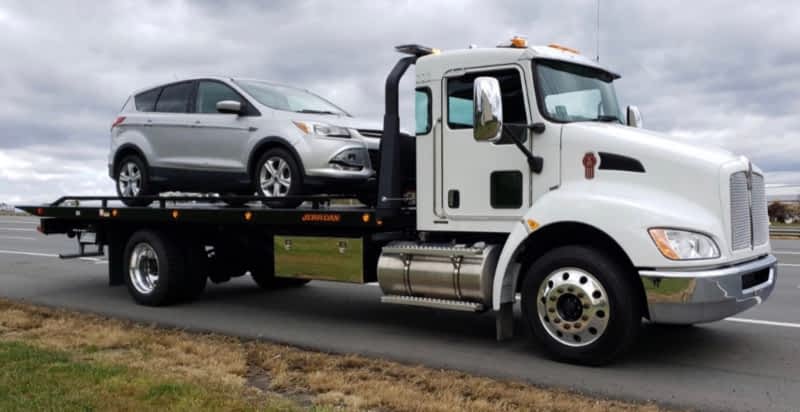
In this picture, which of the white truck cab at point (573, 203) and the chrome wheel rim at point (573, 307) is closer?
the white truck cab at point (573, 203)

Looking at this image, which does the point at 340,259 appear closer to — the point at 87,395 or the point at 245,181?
the point at 245,181

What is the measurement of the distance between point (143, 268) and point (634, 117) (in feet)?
20.2

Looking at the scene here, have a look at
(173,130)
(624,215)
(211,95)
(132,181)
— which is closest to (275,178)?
(211,95)

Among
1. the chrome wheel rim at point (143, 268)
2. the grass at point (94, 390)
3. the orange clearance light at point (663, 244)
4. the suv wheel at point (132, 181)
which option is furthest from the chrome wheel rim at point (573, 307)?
the suv wheel at point (132, 181)

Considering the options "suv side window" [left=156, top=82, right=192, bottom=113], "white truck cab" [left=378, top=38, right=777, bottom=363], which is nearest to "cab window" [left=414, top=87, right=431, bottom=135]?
"white truck cab" [left=378, top=38, right=777, bottom=363]

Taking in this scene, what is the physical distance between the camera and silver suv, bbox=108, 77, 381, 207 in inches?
302

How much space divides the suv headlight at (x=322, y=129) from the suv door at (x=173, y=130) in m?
1.62

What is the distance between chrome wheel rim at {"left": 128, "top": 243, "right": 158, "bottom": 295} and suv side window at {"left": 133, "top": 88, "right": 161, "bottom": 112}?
1724mm

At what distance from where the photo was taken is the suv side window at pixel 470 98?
20.7 feet

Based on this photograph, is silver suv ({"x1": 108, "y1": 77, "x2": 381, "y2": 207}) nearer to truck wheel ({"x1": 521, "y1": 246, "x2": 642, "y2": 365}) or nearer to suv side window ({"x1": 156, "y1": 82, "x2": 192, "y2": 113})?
suv side window ({"x1": 156, "y1": 82, "x2": 192, "y2": 113})

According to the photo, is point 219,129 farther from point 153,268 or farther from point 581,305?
point 581,305

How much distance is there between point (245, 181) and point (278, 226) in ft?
2.03

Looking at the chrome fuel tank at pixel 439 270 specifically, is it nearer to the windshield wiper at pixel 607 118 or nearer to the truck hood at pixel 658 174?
the truck hood at pixel 658 174

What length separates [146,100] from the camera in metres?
9.52
